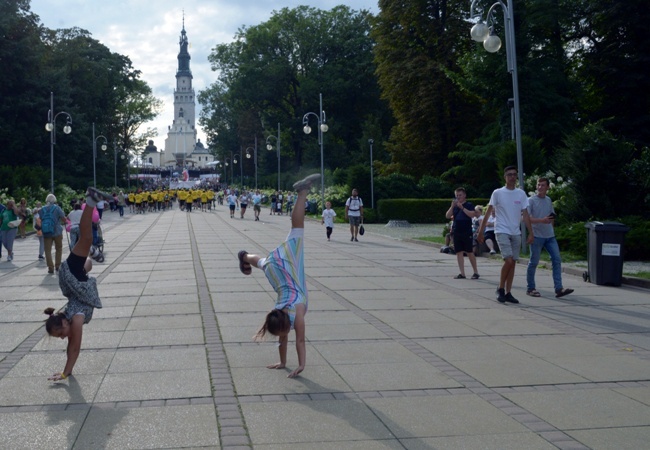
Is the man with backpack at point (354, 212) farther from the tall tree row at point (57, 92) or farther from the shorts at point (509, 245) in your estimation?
the tall tree row at point (57, 92)

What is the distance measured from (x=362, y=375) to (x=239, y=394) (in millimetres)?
1232

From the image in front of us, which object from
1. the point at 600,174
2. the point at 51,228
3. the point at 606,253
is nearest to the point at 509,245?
the point at 606,253

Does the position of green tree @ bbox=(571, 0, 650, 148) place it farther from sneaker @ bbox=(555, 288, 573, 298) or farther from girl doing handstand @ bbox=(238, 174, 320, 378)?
girl doing handstand @ bbox=(238, 174, 320, 378)

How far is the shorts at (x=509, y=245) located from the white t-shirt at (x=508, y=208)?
0.21 ft

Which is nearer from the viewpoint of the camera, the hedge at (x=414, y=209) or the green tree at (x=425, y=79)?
the hedge at (x=414, y=209)

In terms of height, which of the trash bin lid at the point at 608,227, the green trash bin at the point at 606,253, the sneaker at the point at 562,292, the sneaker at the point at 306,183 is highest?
the sneaker at the point at 306,183

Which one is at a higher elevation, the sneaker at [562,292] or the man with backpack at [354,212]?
the man with backpack at [354,212]

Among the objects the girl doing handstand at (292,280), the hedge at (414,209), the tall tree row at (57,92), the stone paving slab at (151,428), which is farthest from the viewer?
the tall tree row at (57,92)

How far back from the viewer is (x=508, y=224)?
1181 centimetres

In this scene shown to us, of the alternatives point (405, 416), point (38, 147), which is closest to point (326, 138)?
point (38, 147)

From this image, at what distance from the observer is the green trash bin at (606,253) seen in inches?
548

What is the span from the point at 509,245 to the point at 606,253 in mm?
3180

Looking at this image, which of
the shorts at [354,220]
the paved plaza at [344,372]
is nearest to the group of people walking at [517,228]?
the paved plaza at [344,372]

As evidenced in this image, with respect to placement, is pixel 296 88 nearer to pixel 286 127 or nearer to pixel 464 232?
pixel 286 127
